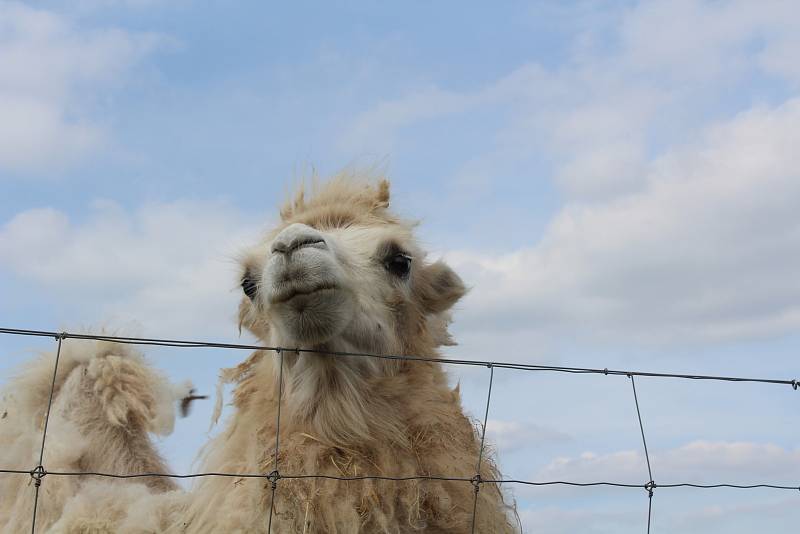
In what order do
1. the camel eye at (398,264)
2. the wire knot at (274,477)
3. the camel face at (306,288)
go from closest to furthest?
the wire knot at (274,477) → the camel face at (306,288) → the camel eye at (398,264)

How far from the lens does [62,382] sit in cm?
493

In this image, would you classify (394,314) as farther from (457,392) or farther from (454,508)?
(454,508)

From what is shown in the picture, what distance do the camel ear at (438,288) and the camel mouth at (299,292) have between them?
90 centimetres

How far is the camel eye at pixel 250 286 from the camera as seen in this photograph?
4.03m

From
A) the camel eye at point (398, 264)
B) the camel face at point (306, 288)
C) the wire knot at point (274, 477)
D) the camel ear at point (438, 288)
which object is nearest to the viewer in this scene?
the wire knot at point (274, 477)

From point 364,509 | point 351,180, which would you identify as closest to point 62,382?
point 351,180

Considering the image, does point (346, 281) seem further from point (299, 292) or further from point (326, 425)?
point (326, 425)

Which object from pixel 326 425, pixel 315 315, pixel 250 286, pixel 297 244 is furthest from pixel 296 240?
pixel 326 425

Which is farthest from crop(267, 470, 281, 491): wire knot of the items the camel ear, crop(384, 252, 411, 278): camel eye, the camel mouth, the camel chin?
the camel ear

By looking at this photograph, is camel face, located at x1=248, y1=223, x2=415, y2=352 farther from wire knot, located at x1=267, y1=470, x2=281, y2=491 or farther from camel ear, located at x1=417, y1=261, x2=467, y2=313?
wire knot, located at x1=267, y1=470, x2=281, y2=491

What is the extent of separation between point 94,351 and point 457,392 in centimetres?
223

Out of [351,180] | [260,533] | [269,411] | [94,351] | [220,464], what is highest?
[351,180]

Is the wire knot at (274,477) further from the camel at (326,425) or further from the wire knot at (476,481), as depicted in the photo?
the wire knot at (476,481)

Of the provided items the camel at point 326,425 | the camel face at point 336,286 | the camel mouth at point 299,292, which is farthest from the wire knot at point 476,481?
the camel mouth at point 299,292
